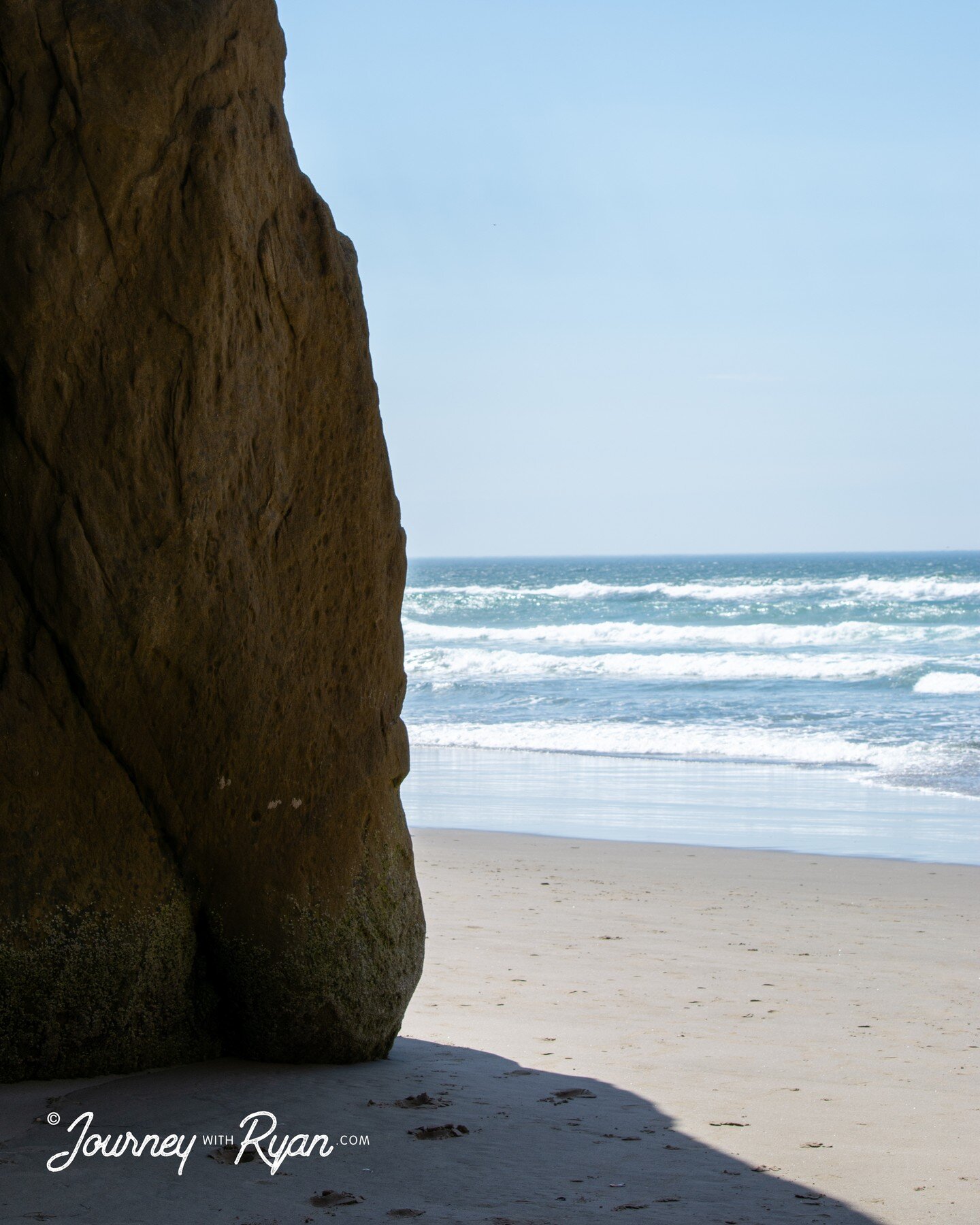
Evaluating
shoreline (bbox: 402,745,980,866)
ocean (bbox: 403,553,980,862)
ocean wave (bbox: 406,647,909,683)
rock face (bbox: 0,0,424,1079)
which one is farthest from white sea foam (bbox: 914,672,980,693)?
rock face (bbox: 0,0,424,1079)

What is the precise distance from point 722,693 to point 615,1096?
1507cm

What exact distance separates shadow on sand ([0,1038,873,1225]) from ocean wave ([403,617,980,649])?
23.1 meters

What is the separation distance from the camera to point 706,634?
29.5m

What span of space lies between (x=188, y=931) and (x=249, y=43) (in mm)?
2723

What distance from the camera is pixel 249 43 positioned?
12.2 ft

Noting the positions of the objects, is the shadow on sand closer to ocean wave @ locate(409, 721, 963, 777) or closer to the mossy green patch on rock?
the mossy green patch on rock

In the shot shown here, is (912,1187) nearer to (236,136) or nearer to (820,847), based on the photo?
(236,136)

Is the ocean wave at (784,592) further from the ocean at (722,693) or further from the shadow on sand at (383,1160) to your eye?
the shadow on sand at (383,1160)

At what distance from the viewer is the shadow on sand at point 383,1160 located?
2785 millimetres

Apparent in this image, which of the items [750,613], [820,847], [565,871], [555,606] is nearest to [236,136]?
[565,871]

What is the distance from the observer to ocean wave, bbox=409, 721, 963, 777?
12711mm

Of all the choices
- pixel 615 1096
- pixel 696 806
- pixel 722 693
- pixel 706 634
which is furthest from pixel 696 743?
pixel 706 634

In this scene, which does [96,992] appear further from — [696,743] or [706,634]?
[706,634]

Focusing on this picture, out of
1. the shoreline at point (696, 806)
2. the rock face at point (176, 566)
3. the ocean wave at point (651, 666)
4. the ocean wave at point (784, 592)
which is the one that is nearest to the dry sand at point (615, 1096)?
the rock face at point (176, 566)
